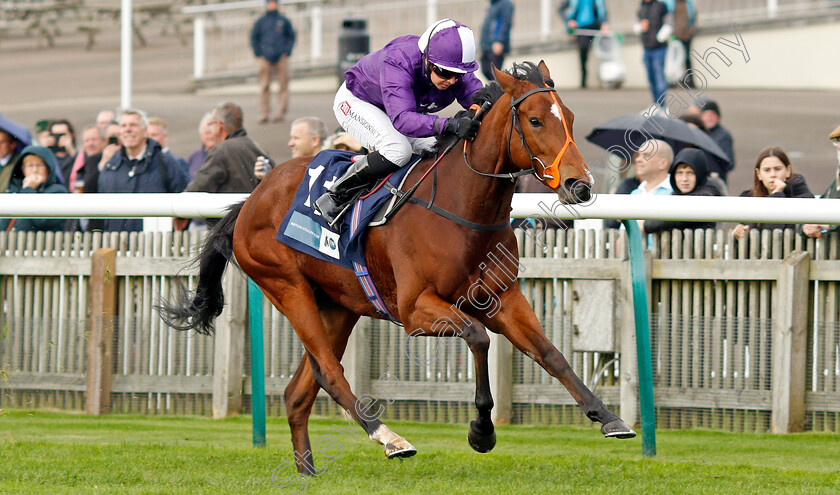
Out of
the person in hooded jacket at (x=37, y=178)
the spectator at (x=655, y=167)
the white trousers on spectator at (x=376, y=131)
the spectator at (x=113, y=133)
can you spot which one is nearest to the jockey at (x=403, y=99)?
the white trousers on spectator at (x=376, y=131)

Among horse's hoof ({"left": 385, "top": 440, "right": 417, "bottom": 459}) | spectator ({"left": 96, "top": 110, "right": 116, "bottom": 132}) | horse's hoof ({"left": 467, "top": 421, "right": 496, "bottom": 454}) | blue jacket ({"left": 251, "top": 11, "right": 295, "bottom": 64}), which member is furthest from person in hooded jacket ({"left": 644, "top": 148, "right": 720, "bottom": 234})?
blue jacket ({"left": 251, "top": 11, "right": 295, "bottom": 64})

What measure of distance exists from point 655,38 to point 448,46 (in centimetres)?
886

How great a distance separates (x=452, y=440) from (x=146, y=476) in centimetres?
208

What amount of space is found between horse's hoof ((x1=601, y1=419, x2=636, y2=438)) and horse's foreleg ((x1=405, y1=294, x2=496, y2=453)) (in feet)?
1.62

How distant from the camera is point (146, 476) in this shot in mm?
5039

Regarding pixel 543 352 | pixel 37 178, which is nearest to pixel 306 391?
pixel 543 352

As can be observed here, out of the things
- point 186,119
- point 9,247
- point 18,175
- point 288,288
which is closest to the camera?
point 288,288

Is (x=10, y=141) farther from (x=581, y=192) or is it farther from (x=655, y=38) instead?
(x=655, y=38)

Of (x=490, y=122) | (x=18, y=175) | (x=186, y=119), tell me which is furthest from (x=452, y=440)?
(x=186, y=119)

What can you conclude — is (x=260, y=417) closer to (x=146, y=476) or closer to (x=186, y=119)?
(x=146, y=476)

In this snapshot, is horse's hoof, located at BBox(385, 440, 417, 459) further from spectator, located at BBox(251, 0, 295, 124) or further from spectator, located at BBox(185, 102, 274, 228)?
spectator, located at BBox(251, 0, 295, 124)

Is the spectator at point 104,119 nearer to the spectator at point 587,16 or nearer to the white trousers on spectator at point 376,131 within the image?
the white trousers on spectator at point 376,131

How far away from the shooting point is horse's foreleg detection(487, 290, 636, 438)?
4.47 metres

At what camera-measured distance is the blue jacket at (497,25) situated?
14.8 m
